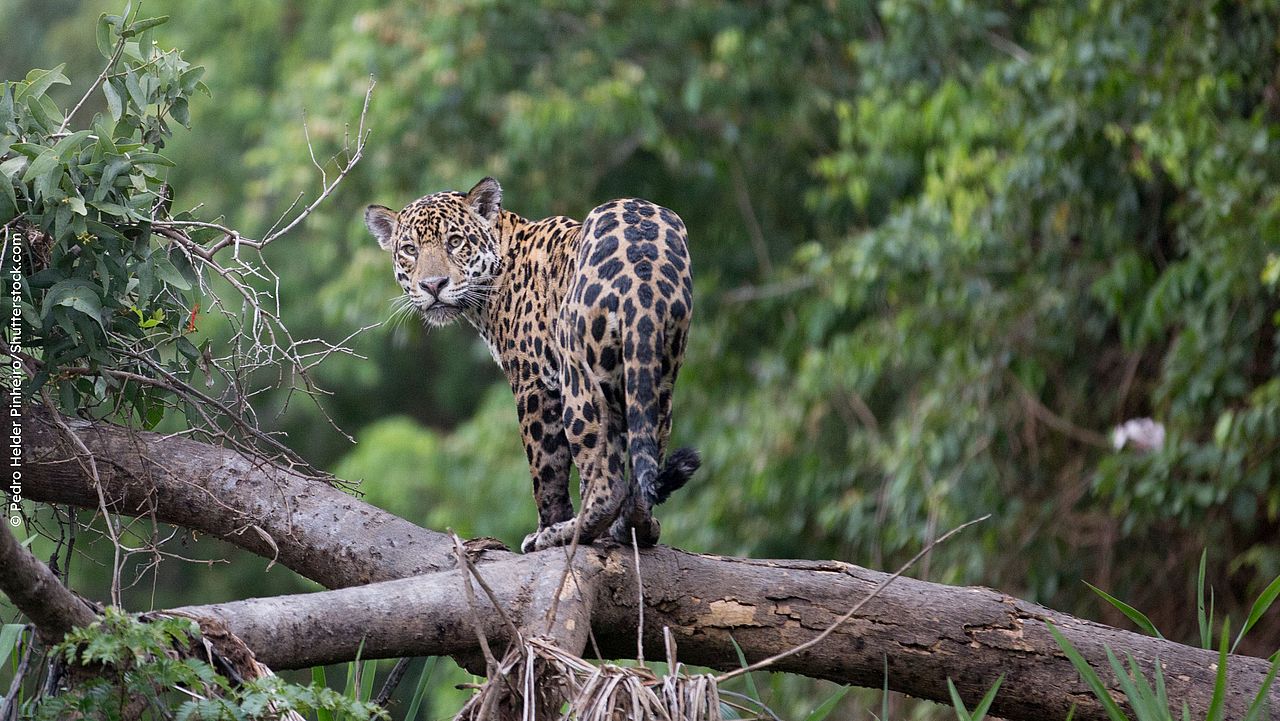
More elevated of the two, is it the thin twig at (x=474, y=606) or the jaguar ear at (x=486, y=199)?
the jaguar ear at (x=486, y=199)

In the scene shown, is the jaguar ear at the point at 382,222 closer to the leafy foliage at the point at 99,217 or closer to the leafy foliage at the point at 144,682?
the leafy foliage at the point at 99,217

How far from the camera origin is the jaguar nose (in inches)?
200

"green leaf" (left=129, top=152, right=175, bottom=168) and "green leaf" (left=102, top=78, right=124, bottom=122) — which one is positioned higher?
"green leaf" (left=102, top=78, right=124, bottom=122)

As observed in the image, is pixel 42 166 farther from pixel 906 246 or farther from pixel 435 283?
pixel 906 246

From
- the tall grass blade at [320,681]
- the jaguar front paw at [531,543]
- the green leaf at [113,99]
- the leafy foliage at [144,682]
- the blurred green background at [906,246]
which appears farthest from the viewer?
the blurred green background at [906,246]

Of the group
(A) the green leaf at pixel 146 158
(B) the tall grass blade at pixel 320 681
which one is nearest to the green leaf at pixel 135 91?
(A) the green leaf at pixel 146 158

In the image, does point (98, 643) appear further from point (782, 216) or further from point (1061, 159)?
point (782, 216)

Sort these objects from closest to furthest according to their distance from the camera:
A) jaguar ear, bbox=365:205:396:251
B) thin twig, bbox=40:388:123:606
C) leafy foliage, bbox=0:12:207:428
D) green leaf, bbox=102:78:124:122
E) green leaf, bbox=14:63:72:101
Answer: thin twig, bbox=40:388:123:606
leafy foliage, bbox=0:12:207:428
green leaf, bbox=14:63:72:101
green leaf, bbox=102:78:124:122
jaguar ear, bbox=365:205:396:251

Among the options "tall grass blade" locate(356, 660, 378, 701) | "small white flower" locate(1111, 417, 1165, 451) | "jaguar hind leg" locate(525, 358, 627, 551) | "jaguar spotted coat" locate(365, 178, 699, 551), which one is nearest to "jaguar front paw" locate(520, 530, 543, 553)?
"jaguar spotted coat" locate(365, 178, 699, 551)

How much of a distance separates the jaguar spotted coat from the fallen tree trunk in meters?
0.23

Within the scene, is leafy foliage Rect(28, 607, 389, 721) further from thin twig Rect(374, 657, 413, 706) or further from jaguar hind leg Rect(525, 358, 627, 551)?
jaguar hind leg Rect(525, 358, 627, 551)

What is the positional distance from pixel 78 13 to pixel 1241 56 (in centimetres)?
1426

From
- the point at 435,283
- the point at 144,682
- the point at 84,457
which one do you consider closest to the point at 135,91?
the point at 84,457

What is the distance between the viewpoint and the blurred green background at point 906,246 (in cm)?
706
